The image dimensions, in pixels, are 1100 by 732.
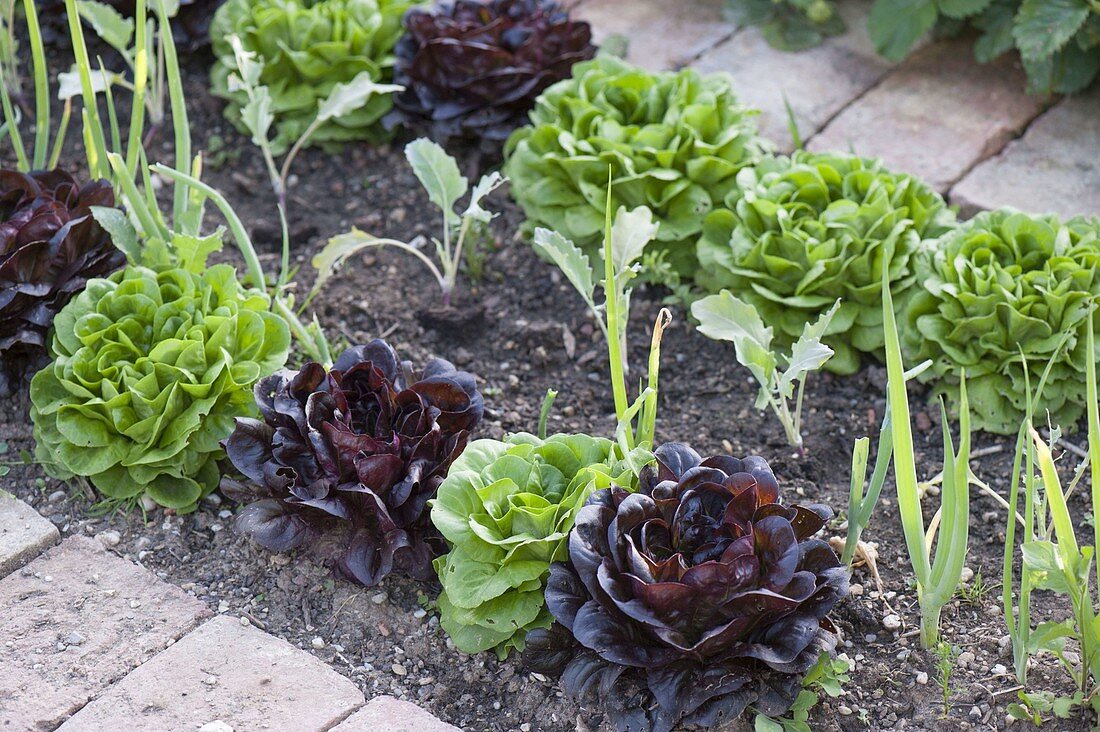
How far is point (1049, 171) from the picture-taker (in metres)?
3.30

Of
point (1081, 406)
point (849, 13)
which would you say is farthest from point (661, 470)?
point (849, 13)

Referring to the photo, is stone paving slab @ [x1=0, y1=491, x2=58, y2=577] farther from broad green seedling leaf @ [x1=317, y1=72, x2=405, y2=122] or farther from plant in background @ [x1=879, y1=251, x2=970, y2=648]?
plant in background @ [x1=879, y1=251, x2=970, y2=648]

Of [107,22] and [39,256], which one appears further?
[107,22]

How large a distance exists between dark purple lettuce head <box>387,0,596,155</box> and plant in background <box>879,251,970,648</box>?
5.59 feet

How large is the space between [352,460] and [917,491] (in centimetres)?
99

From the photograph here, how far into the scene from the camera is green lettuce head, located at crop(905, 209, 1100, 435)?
2.48 metres

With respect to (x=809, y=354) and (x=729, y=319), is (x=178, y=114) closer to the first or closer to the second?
(x=729, y=319)

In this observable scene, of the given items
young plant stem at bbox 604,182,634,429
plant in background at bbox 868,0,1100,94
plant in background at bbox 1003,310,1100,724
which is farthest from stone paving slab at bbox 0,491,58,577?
plant in background at bbox 868,0,1100,94

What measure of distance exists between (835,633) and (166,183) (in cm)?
236

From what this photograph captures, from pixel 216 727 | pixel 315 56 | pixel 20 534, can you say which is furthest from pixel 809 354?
pixel 315 56

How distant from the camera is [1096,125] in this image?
3.48 metres

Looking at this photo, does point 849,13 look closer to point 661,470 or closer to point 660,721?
point 661,470

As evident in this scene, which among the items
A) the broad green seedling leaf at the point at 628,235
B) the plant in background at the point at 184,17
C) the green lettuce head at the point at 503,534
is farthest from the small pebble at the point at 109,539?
the plant in background at the point at 184,17

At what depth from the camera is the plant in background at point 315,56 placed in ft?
11.2
